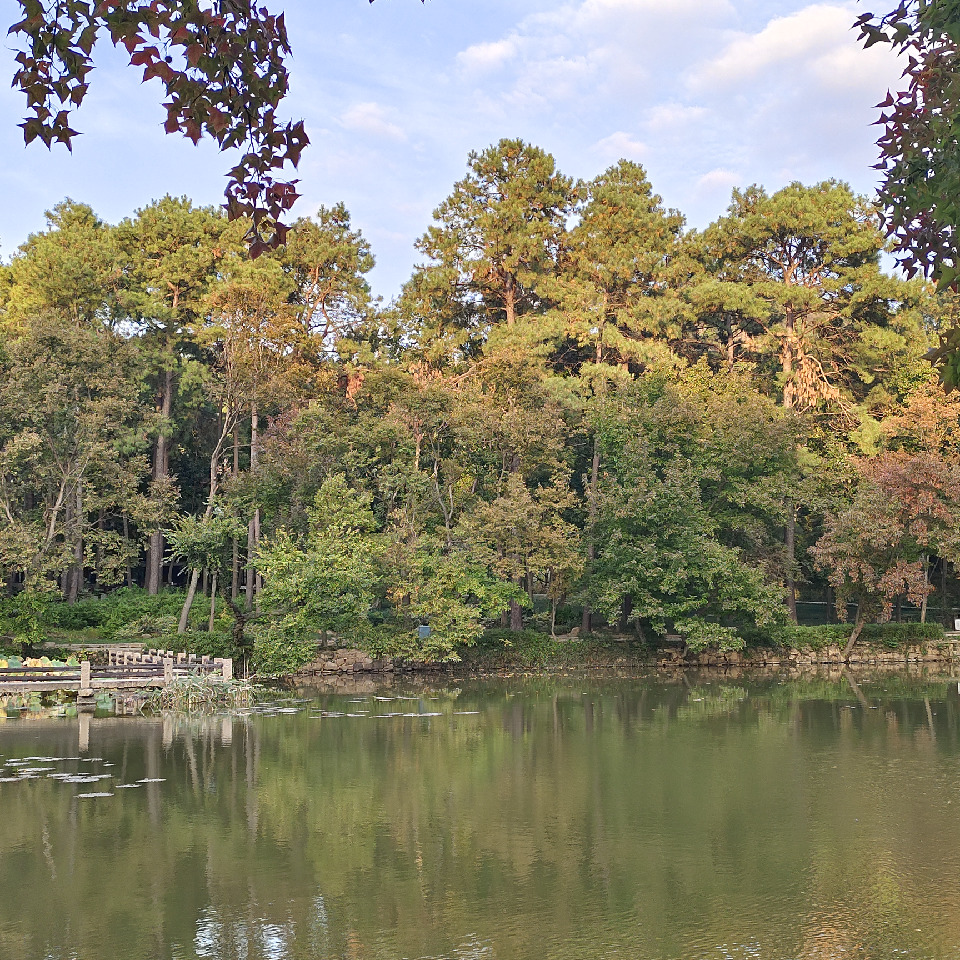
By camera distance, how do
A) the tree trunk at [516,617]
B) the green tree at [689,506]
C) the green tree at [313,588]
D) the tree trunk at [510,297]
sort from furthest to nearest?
the tree trunk at [510,297]
the tree trunk at [516,617]
the green tree at [689,506]
the green tree at [313,588]

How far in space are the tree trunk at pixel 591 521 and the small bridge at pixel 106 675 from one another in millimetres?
14657

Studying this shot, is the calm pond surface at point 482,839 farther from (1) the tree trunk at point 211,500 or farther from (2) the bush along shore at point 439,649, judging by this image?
(1) the tree trunk at point 211,500

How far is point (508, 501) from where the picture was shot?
34.6 m

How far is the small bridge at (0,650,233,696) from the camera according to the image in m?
25.4

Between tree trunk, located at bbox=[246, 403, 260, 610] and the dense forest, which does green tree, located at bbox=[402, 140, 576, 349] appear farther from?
tree trunk, located at bbox=[246, 403, 260, 610]

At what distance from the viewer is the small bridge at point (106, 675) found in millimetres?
25422

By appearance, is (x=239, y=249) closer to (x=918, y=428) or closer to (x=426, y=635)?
(x=426, y=635)

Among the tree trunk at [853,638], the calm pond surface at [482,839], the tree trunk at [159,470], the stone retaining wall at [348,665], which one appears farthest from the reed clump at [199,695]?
the tree trunk at [853,638]

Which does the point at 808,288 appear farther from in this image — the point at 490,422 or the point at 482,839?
the point at 482,839

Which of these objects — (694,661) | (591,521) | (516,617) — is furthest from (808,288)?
(516,617)

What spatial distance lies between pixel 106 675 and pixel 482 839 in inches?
659

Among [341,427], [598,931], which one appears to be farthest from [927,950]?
[341,427]

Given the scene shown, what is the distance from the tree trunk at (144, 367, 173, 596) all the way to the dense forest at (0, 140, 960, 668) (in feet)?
0.53

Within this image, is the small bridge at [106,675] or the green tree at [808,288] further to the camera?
the green tree at [808,288]
